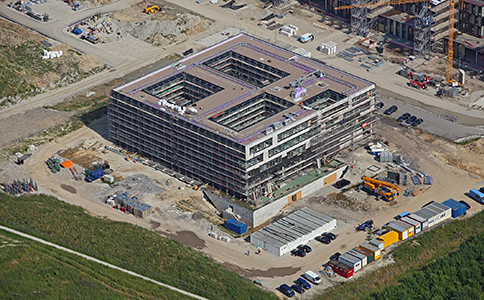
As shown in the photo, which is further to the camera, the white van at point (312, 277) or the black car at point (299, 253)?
the black car at point (299, 253)

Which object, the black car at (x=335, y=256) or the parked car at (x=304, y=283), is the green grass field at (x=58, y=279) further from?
the black car at (x=335, y=256)

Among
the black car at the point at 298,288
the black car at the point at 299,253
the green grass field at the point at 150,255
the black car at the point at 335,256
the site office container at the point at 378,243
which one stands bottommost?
the black car at the point at 298,288

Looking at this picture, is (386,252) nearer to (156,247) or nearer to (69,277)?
(156,247)

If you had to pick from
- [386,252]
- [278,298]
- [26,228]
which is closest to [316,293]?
[278,298]

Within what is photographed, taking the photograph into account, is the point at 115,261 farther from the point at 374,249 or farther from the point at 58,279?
the point at 374,249

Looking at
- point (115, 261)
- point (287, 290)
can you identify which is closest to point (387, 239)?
point (287, 290)

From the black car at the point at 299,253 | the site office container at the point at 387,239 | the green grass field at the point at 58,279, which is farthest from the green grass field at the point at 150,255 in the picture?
the site office container at the point at 387,239
